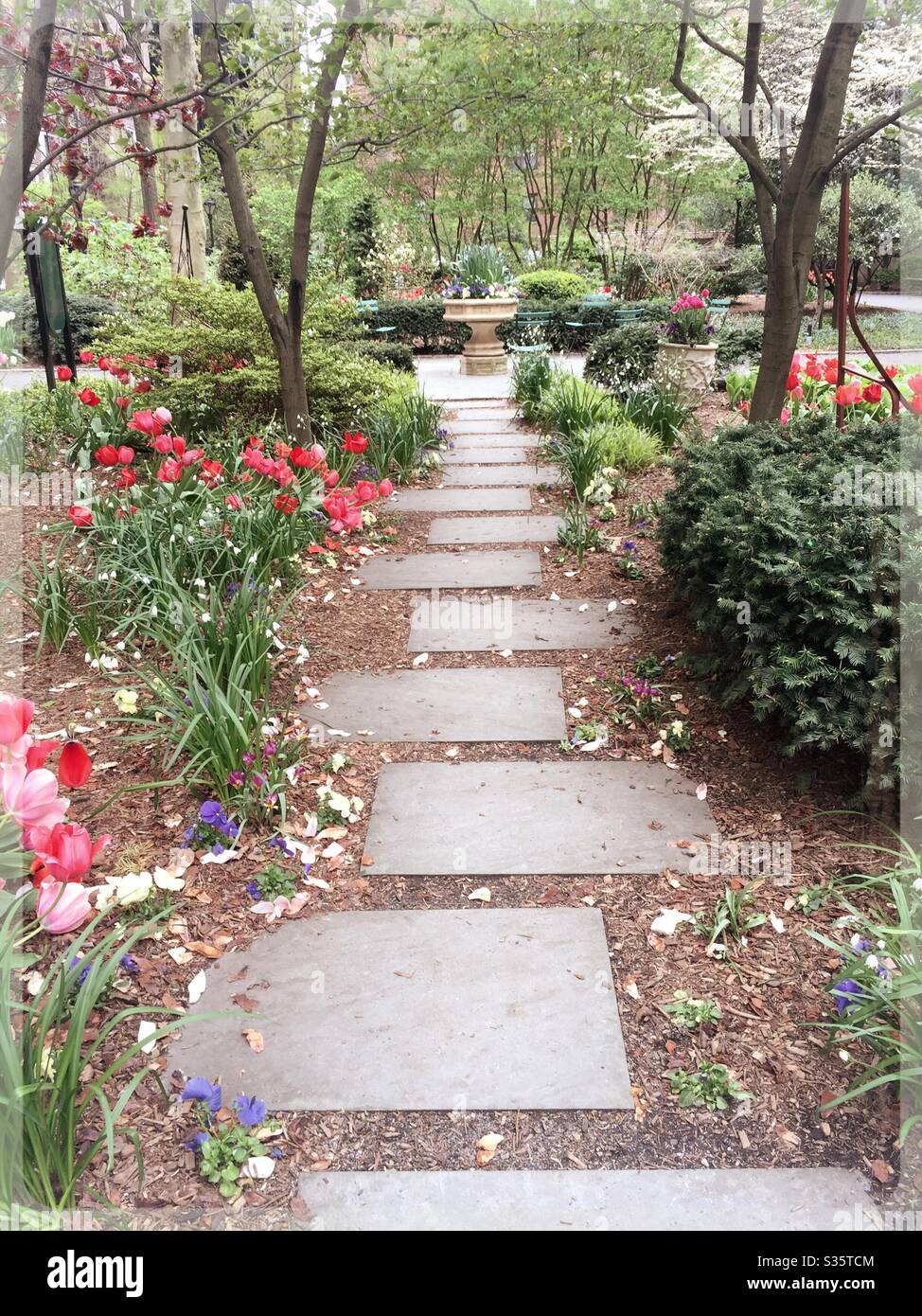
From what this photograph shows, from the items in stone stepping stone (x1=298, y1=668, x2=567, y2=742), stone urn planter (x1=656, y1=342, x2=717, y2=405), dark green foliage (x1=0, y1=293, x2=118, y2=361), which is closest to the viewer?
stone stepping stone (x1=298, y1=668, x2=567, y2=742)

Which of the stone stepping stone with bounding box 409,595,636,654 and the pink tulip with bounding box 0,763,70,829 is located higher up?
the pink tulip with bounding box 0,763,70,829

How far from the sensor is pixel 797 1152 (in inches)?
→ 64.4

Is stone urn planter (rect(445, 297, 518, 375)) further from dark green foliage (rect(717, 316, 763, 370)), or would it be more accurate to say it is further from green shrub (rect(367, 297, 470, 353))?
dark green foliage (rect(717, 316, 763, 370))

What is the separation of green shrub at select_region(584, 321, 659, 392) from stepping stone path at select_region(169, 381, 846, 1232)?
439 centimetres

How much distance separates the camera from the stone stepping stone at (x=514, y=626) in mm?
3805

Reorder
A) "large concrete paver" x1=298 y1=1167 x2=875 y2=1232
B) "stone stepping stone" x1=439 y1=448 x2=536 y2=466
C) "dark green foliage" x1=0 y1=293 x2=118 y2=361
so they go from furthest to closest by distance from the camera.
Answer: "dark green foliage" x1=0 y1=293 x2=118 y2=361 → "stone stepping stone" x1=439 y1=448 x2=536 y2=466 → "large concrete paver" x1=298 y1=1167 x2=875 y2=1232

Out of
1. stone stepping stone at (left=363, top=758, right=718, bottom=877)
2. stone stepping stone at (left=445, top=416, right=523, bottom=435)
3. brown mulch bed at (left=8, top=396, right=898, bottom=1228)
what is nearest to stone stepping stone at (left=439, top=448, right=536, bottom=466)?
stone stepping stone at (left=445, top=416, right=523, bottom=435)

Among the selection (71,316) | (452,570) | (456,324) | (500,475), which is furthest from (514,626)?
(71,316)

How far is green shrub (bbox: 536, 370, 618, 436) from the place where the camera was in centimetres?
619

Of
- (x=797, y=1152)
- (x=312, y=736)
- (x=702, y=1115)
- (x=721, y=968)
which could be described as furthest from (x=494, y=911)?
(x=312, y=736)

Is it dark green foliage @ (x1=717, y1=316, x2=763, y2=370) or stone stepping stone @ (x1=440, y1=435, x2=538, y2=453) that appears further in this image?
dark green foliage @ (x1=717, y1=316, x2=763, y2=370)

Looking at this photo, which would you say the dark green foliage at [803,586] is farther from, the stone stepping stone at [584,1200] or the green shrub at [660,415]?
the green shrub at [660,415]
